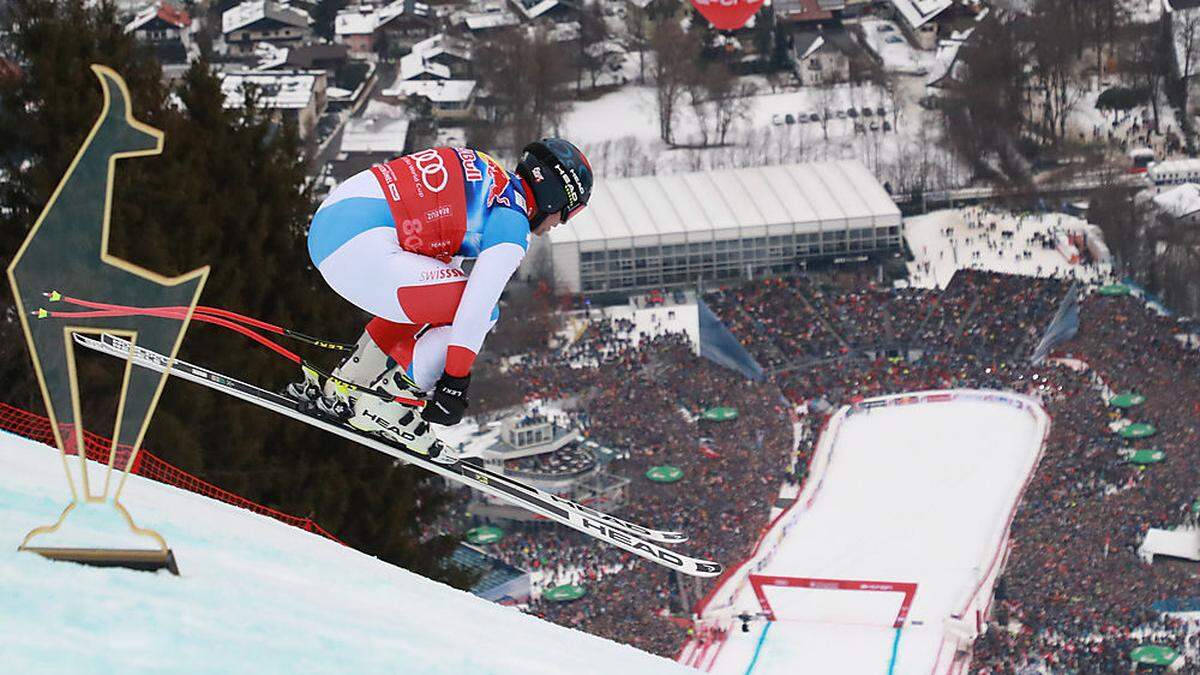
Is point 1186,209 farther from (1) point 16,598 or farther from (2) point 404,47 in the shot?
(1) point 16,598

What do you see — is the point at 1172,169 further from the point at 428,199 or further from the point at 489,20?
the point at 428,199

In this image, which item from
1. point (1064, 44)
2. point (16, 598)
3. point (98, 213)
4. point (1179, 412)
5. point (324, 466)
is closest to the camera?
point (16, 598)

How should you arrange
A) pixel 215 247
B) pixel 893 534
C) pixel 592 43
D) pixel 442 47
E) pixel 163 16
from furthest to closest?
pixel 163 16 → pixel 442 47 → pixel 592 43 → pixel 893 534 → pixel 215 247

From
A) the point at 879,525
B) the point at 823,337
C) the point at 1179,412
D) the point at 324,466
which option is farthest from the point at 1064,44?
the point at 324,466

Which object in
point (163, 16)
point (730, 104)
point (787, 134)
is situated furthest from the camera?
point (163, 16)

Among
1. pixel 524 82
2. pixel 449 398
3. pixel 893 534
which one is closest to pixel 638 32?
pixel 524 82

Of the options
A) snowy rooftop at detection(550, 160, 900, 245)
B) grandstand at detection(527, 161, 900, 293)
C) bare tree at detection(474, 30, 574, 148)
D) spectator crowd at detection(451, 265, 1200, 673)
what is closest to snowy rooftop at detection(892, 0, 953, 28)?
bare tree at detection(474, 30, 574, 148)

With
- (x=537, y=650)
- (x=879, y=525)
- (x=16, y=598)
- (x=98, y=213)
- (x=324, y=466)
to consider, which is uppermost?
(x=98, y=213)

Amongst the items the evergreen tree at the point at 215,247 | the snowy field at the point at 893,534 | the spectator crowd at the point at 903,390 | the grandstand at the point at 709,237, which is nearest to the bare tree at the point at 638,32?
the grandstand at the point at 709,237
